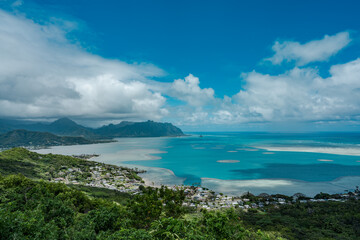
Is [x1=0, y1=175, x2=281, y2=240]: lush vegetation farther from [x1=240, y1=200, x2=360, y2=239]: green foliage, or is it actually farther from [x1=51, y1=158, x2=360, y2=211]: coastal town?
[x1=51, y1=158, x2=360, y2=211]: coastal town

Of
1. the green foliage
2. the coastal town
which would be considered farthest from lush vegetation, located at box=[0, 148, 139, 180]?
the green foliage

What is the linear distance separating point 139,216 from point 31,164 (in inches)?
2428

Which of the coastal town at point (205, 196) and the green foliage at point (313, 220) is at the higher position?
the green foliage at point (313, 220)

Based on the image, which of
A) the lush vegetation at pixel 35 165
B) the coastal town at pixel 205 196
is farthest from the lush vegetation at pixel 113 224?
the lush vegetation at pixel 35 165

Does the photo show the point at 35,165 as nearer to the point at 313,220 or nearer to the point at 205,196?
the point at 205,196

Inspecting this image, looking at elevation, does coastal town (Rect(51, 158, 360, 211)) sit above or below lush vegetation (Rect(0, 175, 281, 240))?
below

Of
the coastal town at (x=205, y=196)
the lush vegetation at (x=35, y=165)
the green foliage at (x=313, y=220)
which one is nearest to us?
the green foliage at (x=313, y=220)

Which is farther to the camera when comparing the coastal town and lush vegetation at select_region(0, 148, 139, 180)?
lush vegetation at select_region(0, 148, 139, 180)

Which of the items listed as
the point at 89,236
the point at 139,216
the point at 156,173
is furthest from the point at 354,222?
the point at 156,173

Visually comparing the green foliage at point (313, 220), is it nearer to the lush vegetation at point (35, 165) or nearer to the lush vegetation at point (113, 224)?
the lush vegetation at point (113, 224)

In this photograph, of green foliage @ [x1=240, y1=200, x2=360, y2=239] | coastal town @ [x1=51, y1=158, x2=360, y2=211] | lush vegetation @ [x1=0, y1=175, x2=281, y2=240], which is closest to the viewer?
lush vegetation @ [x1=0, y1=175, x2=281, y2=240]

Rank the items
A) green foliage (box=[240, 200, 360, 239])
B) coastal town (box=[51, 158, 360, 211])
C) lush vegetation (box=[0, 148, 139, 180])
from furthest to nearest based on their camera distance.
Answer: lush vegetation (box=[0, 148, 139, 180]) < coastal town (box=[51, 158, 360, 211]) < green foliage (box=[240, 200, 360, 239])

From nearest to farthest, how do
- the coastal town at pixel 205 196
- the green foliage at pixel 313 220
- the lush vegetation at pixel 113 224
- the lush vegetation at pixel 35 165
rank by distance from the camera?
the lush vegetation at pixel 113 224
the green foliage at pixel 313 220
the coastal town at pixel 205 196
the lush vegetation at pixel 35 165

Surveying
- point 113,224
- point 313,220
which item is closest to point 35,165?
point 113,224
